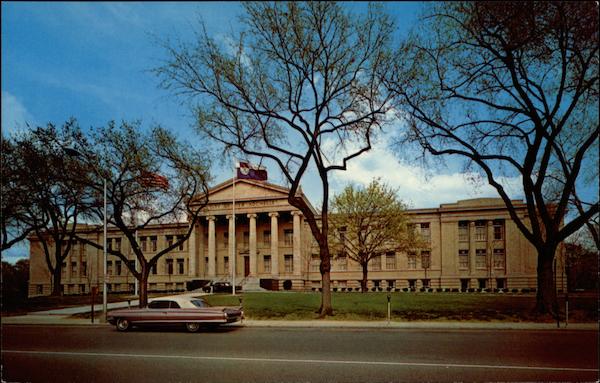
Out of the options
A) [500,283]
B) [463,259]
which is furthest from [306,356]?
[500,283]

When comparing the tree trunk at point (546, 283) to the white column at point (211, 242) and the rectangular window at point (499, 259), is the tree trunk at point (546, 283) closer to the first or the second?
the rectangular window at point (499, 259)

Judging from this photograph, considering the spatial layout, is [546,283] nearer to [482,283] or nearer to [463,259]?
[482,283]

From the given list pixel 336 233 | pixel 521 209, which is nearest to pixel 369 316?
pixel 336 233

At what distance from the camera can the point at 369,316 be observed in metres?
23.5

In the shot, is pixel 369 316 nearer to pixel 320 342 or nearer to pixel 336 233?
pixel 320 342

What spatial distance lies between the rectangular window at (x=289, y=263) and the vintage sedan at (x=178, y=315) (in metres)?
50.0

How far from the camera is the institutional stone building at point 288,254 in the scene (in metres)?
62.4

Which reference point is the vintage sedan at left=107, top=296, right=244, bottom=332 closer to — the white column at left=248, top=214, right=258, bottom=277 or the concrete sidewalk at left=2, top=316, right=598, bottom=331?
the concrete sidewalk at left=2, top=316, right=598, bottom=331

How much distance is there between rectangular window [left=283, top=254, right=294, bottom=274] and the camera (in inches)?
2756

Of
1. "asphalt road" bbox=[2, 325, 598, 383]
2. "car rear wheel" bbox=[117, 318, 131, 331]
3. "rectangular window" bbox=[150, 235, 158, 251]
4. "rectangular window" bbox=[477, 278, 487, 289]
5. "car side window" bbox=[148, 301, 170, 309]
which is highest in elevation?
"rectangular window" bbox=[150, 235, 158, 251]

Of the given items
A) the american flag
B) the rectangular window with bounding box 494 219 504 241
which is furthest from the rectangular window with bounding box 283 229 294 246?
the american flag

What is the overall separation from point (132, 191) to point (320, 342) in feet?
61.1

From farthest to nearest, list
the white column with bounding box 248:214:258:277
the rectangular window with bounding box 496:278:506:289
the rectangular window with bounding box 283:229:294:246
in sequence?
the rectangular window with bounding box 283:229:294:246 < the white column with bounding box 248:214:258:277 < the rectangular window with bounding box 496:278:506:289

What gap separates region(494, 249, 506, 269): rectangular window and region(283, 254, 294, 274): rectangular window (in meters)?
28.2
